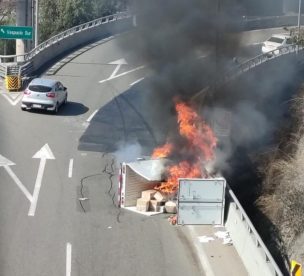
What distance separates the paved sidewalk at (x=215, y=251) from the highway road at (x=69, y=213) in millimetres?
233

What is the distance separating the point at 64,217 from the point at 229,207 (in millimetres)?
4136

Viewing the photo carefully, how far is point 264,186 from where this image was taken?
781 inches

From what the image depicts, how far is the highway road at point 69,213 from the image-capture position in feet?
44.2

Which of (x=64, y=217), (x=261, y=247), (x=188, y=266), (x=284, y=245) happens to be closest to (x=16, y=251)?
(x=64, y=217)

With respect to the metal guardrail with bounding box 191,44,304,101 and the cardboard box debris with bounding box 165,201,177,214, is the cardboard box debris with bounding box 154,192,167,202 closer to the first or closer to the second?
the cardboard box debris with bounding box 165,201,177,214

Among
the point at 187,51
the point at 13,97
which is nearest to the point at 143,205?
the point at 187,51

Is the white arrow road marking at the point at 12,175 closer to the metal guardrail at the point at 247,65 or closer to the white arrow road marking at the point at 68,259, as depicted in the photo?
the white arrow road marking at the point at 68,259

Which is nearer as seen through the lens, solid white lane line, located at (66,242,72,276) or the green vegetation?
solid white lane line, located at (66,242,72,276)

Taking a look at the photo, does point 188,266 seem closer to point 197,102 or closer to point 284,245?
point 284,245

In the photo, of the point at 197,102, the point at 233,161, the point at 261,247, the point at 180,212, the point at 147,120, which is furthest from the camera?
the point at 147,120

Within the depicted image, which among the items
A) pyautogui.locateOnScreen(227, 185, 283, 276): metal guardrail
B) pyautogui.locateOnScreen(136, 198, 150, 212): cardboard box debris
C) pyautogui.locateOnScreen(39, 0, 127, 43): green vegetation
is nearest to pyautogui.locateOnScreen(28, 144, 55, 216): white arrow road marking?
pyautogui.locateOnScreen(136, 198, 150, 212): cardboard box debris

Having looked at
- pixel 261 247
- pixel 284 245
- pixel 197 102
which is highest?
pixel 197 102

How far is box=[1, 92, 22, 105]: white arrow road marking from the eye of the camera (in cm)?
2645

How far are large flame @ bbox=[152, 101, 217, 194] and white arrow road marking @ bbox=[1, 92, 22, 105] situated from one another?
31.2ft
